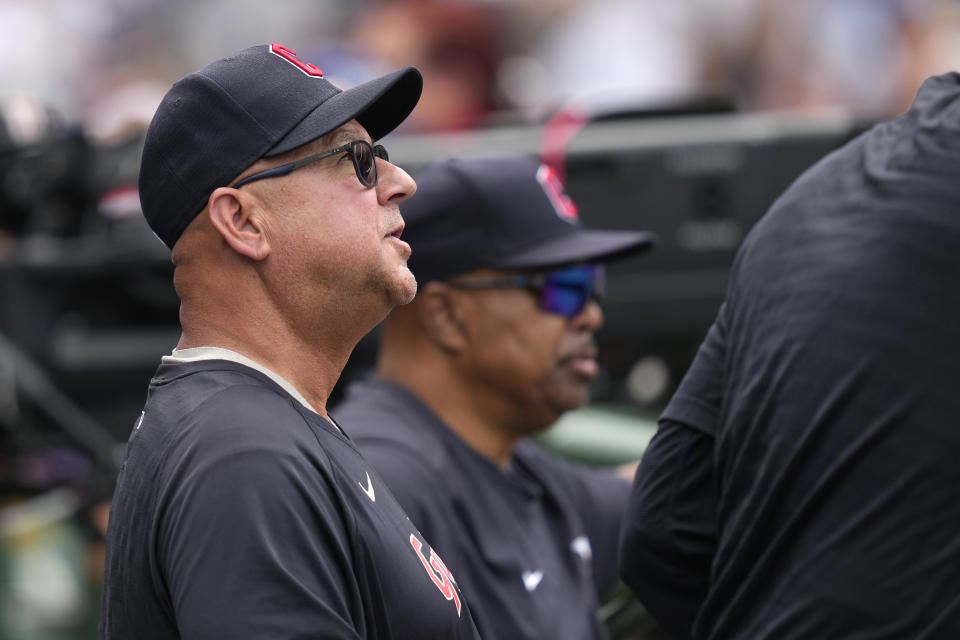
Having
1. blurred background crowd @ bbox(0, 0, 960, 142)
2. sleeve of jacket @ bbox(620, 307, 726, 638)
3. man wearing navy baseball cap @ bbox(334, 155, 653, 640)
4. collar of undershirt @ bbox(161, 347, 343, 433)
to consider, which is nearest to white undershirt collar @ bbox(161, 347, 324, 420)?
collar of undershirt @ bbox(161, 347, 343, 433)

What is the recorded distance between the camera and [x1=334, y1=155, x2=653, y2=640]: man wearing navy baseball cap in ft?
9.12

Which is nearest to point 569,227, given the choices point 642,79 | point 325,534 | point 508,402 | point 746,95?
point 508,402

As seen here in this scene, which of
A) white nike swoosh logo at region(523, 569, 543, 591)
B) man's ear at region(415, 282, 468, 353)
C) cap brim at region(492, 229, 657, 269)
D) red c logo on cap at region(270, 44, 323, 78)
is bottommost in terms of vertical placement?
white nike swoosh logo at region(523, 569, 543, 591)

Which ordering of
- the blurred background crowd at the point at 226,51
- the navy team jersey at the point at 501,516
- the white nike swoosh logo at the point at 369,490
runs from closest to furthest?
the white nike swoosh logo at the point at 369,490 → the navy team jersey at the point at 501,516 → the blurred background crowd at the point at 226,51

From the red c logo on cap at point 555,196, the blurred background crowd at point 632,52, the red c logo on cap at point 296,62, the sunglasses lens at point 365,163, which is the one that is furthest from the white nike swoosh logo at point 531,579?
the blurred background crowd at point 632,52

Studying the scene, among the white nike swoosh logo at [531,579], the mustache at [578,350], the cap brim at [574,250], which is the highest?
the cap brim at [574,250]

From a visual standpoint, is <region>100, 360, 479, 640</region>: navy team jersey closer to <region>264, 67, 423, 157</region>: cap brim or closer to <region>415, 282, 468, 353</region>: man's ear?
<region>264, 67, 423, 157</region>: cap brim

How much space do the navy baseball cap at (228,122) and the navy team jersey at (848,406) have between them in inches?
23.6

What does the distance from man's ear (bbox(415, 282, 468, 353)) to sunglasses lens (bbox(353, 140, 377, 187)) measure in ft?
3.57

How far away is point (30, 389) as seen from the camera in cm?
554

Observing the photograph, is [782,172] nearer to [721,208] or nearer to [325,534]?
[721,208]

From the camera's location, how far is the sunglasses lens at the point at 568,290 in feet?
9.76

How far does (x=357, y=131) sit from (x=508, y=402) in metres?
1.19

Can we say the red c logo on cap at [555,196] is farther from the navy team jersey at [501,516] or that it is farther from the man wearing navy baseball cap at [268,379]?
the man wearing navy baseball cap at [268,379]
